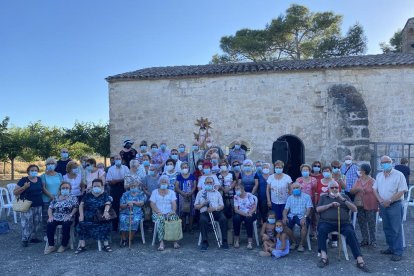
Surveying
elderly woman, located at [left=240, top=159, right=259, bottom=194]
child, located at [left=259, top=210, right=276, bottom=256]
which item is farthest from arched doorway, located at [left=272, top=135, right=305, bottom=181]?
child, located at [left=259, top=210, right=276, bottom=256]

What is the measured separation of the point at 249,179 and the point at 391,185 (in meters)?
2.37

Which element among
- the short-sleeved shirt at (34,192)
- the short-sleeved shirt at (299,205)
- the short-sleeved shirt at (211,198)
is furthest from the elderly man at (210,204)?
the short-sleeved shirt at (34,192)

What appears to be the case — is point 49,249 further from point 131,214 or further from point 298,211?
point 298,211

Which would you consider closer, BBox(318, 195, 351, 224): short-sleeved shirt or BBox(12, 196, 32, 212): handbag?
BBox(318, 195, 351, 224): short-sleeved shirt

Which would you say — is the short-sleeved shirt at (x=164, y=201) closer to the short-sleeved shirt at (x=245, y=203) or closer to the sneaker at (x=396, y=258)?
the short-sleeved shirt at (x=245, y=203)

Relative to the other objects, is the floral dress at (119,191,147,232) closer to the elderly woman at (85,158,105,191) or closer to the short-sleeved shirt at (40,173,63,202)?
the elderly woman at (85,158,105,191)

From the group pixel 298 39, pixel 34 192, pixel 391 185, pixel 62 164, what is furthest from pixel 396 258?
pixel 298 39

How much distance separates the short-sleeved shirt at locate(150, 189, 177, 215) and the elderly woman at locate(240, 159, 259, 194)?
52.4 inches

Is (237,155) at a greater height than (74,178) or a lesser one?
greater

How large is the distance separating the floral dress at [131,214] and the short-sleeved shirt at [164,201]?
26 cm

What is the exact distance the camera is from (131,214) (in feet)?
20.2

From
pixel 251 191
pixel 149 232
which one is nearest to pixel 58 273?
pixel 149 232

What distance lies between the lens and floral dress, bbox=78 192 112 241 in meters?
5.86

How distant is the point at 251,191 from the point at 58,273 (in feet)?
11.3
